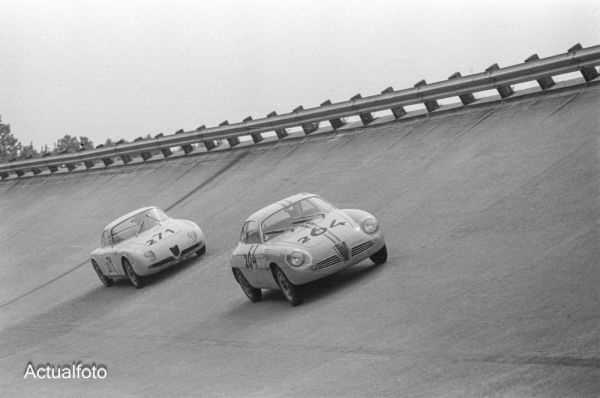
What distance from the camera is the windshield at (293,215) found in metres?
14.8

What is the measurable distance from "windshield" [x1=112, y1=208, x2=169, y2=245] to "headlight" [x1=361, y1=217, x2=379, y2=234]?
7.01 metres

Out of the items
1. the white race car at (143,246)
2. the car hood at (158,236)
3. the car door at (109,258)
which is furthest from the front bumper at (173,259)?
the car door at (109,258)

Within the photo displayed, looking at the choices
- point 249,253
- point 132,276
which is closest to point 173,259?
point 132,276

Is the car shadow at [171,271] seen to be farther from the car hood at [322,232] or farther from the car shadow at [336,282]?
the car hood at [322,232]

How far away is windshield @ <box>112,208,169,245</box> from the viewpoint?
2019 centimetres

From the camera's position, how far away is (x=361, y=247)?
13.8 meters

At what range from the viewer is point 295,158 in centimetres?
2561

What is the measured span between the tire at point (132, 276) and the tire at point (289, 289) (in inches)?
222

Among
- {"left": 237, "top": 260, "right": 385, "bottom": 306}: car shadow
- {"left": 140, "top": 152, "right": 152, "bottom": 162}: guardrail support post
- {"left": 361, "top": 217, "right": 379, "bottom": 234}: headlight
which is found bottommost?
{"left": 237, "top": 260, "right": 385, "bottom": 306}: car shadow

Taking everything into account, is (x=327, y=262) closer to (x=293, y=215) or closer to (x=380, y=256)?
(x=380, y=256)

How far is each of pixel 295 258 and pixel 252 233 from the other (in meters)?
1.66

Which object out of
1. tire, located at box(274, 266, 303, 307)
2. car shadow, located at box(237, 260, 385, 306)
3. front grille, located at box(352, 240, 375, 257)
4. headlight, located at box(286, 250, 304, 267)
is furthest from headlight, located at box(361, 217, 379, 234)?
tire, located at box(274, 266, 303, 307)

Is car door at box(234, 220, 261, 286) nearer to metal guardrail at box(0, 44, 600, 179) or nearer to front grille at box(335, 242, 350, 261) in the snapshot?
front grille at box(335, 242, 350, 261)

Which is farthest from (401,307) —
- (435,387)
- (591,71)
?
(591,71)
